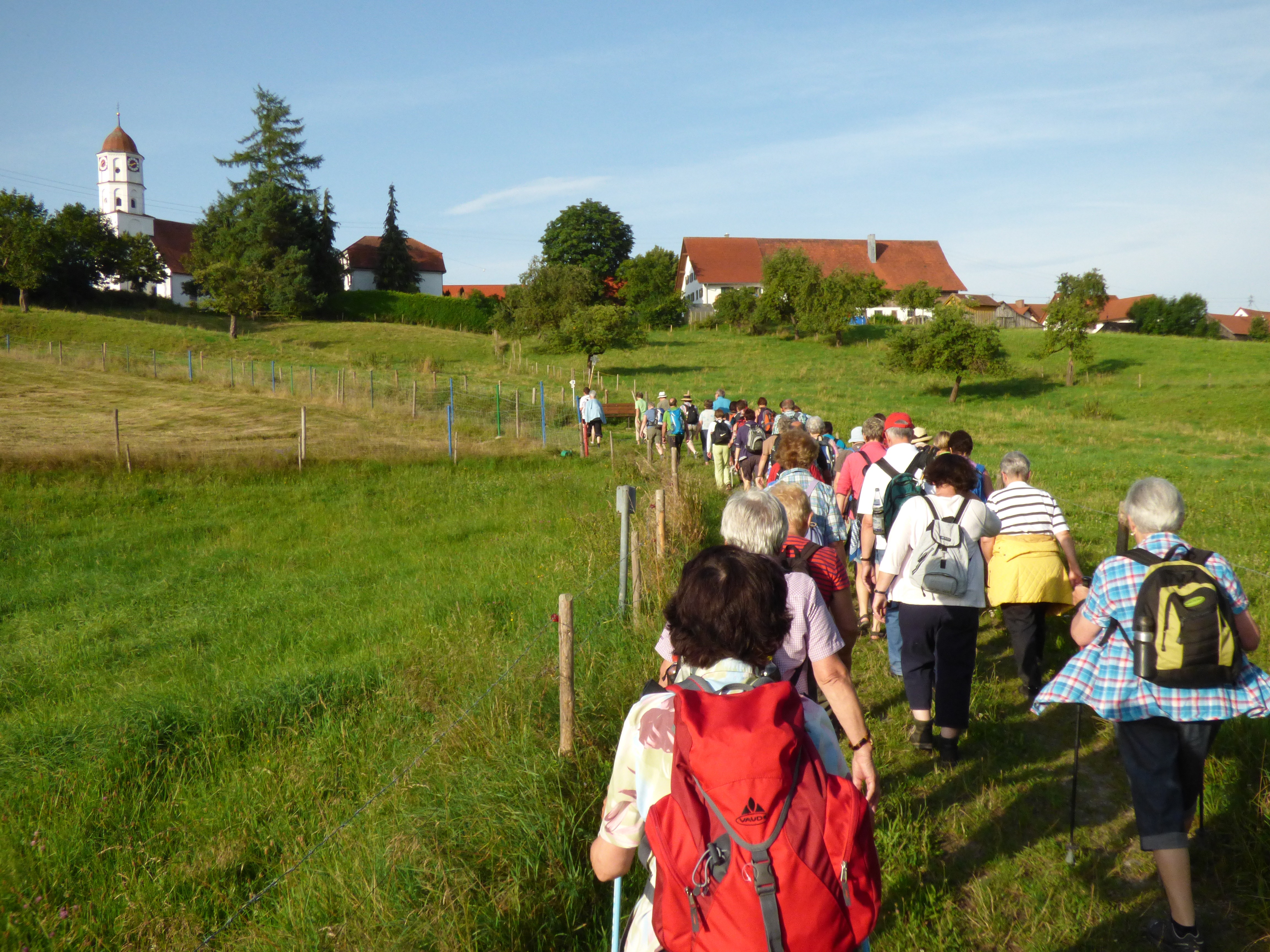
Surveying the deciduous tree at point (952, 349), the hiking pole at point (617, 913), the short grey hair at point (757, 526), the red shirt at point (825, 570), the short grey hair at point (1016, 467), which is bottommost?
the hiking pole at point (617, 913)

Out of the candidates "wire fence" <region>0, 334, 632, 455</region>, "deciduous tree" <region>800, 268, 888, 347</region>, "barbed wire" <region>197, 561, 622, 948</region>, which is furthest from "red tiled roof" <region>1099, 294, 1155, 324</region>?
"barbed wire" <region>197, 561, 622, 948</region>

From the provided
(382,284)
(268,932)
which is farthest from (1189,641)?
(382,284)

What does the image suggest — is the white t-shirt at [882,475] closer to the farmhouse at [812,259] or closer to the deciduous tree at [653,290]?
the deciduous tree at [653,290]

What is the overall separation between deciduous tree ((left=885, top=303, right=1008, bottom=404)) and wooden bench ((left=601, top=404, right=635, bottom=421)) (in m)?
18.0

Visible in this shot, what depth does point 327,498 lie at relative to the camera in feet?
50.4

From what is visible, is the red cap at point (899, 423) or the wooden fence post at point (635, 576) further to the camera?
the red cap at point (899, 423)

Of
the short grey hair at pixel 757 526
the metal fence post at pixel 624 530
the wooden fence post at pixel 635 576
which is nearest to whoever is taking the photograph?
the short grey hair at pixel 757 526

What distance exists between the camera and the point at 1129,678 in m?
3.20

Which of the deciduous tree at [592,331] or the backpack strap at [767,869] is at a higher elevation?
the deciduous tree at [592,331]

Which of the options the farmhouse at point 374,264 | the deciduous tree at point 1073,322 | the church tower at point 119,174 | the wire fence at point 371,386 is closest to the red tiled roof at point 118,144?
the church tower at point 119,174

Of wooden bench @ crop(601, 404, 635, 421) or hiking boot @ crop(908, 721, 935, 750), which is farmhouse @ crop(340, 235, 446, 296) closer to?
wooden bench @ crop(601, 404, 635, 421)

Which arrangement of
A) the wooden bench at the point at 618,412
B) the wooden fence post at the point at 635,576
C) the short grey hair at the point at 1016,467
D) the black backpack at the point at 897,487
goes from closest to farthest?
the short grey hair at the point at 1016,467 < the black backpack at the point at 897,487 < the wooden fence post at the point at 635,576 < the wooden bench at the point at 618,412

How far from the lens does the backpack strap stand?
1.76m

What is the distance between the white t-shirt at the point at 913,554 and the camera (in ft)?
15.5
